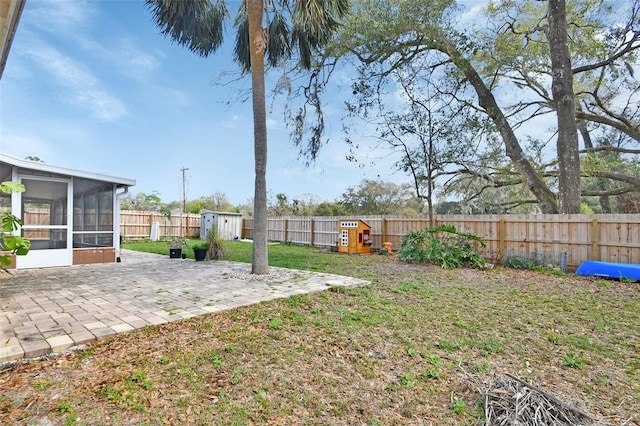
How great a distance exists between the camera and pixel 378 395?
228cm

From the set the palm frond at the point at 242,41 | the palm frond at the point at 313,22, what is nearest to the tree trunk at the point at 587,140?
the palm frond at the point at 313,22

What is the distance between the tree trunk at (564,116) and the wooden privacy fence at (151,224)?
15.6 m

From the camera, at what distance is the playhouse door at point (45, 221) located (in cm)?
654

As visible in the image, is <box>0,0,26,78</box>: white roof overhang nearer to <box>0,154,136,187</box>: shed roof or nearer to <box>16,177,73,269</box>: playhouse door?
<box>0,154,136,187</box>: shed roof

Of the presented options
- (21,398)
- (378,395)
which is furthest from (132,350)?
(378,395)

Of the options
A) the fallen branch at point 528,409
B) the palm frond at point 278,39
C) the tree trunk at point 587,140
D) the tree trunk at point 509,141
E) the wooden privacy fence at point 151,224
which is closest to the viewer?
the fallen branch at point 528,409

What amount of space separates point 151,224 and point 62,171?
11.2m

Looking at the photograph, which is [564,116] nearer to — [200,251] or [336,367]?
[336,367]

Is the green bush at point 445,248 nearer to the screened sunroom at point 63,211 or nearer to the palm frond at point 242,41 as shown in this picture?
the palm frond at point 242,41

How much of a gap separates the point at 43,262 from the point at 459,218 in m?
10.6

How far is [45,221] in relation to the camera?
263 inches

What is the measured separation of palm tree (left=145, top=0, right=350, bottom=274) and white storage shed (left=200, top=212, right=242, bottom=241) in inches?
418

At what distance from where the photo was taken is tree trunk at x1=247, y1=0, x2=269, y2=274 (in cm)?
594

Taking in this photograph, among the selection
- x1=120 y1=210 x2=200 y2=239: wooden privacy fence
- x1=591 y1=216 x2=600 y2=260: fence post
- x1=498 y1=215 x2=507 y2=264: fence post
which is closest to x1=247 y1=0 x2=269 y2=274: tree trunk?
x1=498 y1=215 x2=507 y2=264: fence post
